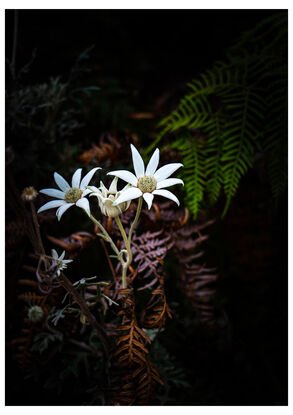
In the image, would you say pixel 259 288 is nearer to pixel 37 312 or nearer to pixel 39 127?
pixel 37 312

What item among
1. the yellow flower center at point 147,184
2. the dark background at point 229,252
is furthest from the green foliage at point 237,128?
the yellow flower center at point 147,184

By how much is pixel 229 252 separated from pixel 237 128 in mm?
402

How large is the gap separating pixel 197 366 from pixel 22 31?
3.79 ft

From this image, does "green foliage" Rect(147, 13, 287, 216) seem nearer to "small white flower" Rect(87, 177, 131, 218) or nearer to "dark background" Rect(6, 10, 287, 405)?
"dark background" Rect(6, 10, 287, 405)

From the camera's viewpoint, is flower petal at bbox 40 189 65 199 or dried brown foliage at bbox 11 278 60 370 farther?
dried brown foliage at bbox 11 278 60 370

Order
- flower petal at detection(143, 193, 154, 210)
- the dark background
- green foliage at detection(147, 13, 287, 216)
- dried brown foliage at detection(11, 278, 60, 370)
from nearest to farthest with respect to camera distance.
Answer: flower petal at detection(143, 193, 154, 210)
dried brown foliage at detection(11, 278, 60, 370)
green foliage at detection(147, 13, 287, 216)
the dark background

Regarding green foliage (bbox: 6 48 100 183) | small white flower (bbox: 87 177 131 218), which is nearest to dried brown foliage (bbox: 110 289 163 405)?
small white flower (bbox: 87 177 131 218)

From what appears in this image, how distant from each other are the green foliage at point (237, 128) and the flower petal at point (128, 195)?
1.06 feet

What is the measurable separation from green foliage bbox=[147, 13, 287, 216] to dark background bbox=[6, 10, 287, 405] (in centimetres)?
19

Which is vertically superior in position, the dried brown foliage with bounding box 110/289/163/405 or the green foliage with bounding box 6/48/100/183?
the green foliage with bounding box 6/48/100/183

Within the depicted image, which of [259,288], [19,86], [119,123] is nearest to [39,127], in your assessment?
[19,86]

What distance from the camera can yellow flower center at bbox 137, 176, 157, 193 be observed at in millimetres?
403

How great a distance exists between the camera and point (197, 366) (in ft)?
2.99

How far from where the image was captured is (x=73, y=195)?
0.43 m
